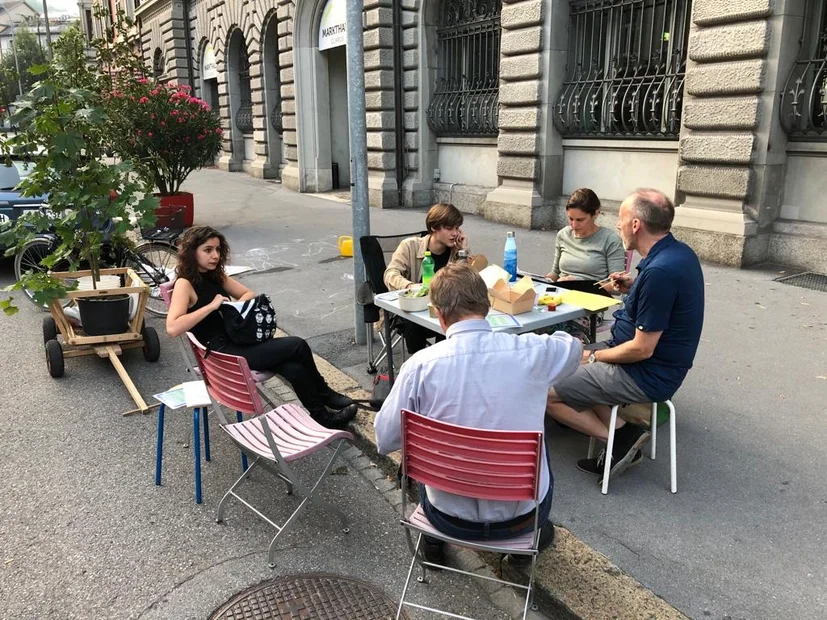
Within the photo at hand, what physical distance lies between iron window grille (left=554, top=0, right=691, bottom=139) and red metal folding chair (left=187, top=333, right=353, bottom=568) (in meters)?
7.32

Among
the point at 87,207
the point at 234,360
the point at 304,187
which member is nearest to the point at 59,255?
the point at 87,207

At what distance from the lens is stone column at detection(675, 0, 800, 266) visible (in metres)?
7.41

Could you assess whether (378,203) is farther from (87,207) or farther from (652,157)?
(87,207)

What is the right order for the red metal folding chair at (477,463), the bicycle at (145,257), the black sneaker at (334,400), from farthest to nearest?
1. the bicycle at (145,257)
2. the black sneaker at (334,400)
3. the red metal folding chair at (477,463)

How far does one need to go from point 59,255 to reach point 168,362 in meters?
1.21

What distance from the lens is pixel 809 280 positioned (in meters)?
7.32

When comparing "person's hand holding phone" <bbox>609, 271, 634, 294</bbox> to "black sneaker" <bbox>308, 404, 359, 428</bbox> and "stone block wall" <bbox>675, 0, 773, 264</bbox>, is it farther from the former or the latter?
"stone block wall" <bbox>675, 0, 773, 264</bbox>

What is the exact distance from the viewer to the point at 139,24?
104 ft

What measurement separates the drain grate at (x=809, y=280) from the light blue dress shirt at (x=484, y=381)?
18.5ft

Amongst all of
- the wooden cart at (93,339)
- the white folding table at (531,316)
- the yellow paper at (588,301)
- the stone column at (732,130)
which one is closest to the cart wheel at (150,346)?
the wooden cart at (93,339)

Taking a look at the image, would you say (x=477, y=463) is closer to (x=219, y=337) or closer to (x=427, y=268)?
(x=427, y=268)

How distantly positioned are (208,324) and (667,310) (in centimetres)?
270

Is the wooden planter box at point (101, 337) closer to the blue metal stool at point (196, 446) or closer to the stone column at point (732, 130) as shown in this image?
the blue metal stool at point (196, 446)

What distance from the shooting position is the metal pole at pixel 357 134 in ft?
16.9
